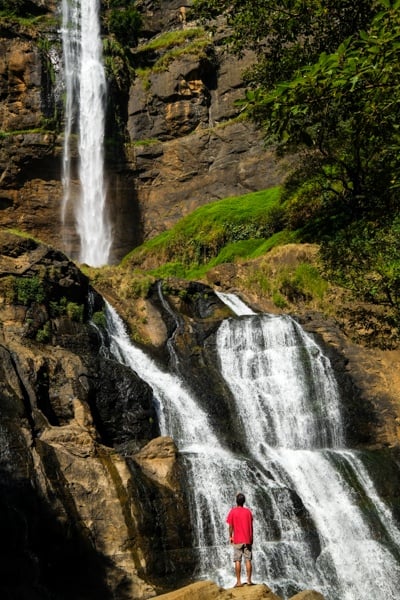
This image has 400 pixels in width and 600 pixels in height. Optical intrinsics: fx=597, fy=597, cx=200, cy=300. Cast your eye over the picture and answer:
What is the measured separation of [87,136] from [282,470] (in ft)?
107

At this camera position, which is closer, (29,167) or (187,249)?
(187,249)

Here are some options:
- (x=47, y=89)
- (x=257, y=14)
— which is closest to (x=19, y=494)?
(x=257, y=14)

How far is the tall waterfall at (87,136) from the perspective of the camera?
41.3m

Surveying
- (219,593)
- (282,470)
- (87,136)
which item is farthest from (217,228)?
(219,593)

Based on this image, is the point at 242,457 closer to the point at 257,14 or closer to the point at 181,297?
the point at 181,297

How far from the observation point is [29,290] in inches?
708

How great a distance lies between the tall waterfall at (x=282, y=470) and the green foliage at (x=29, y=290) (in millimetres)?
3304

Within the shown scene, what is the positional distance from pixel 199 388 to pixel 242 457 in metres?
3.40

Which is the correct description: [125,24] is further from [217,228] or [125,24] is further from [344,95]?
[344,95]

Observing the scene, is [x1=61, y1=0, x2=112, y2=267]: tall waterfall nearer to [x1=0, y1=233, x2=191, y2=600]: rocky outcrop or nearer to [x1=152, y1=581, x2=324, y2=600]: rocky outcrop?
[x1=0, y1=233, x2=191, y2=600]: rocky outcrop

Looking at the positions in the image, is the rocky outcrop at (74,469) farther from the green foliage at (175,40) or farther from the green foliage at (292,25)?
the green foliage at (175,40)

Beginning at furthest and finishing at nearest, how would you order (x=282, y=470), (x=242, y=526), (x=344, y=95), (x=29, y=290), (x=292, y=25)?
1. (x=29, y=290)
2. (x=282, y=470)
3. (x=292, y=25)
4. (x=242, y=526)
5. (x=344, y=95)

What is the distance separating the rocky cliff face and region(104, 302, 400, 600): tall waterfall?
21000 mm

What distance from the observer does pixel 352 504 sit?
15.6m
